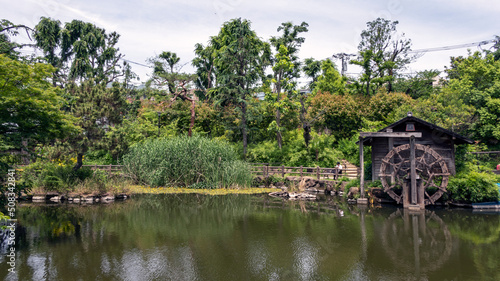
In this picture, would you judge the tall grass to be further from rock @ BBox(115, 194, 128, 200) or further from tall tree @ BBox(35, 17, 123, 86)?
tall tree @ BBox(35, 17, 123, 86)

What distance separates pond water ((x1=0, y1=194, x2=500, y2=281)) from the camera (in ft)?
25.4

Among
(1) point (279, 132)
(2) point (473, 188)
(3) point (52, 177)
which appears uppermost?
(1) point (279, 132)

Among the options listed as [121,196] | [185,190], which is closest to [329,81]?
[185,190]

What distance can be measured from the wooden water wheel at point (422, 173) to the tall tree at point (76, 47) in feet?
101

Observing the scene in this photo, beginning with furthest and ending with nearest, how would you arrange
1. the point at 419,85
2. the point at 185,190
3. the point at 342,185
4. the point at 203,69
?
the point at 203,69 → the point at 419,85 → the point at 342,185 → the point at 185,190

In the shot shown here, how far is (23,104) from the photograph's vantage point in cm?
1038

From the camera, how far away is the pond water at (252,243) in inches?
305

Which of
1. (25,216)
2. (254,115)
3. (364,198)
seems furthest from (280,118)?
(25,216)

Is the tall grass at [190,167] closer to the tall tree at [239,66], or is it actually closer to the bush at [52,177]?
the bush at [52,177]

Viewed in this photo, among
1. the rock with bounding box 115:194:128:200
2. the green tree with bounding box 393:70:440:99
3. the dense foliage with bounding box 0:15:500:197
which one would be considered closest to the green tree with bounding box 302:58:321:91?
the dense foliage with bounding box 0:15:500:197

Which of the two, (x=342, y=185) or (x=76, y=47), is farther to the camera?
(x=76, y=47)

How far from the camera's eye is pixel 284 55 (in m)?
28.3

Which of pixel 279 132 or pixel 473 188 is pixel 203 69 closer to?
pixel 279 132

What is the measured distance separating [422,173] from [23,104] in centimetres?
1785
